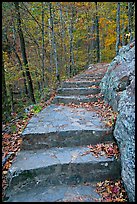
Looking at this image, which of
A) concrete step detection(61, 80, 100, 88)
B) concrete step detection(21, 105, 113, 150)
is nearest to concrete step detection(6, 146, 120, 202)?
concrete step detection(21, 105, 113, 150)

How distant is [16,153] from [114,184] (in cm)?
177

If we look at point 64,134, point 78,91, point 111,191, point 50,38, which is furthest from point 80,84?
point 50,38

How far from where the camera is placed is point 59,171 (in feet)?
10.5

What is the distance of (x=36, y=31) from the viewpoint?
12.0 m

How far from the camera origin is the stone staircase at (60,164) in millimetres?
2959

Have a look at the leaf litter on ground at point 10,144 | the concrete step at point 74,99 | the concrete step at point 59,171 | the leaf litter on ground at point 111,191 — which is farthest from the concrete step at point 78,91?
the leaf litter on ground at point 111,191

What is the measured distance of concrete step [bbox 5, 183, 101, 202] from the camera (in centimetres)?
282

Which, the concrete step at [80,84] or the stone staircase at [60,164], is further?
the concrete step at [80,84]

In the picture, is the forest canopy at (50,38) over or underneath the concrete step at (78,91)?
over

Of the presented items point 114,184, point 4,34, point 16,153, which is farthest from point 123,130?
point 4,34

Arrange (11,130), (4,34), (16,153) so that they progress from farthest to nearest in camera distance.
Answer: (4,34) → (11,130) → (16,153)

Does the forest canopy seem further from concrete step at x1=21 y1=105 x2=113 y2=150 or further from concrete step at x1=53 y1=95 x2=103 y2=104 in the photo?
concrete step at x1=21 y1=105 x2=113 y2=150

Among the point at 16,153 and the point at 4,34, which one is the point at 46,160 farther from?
the point at 4,34

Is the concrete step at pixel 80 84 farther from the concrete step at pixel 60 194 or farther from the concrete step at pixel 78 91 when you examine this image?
the concrete step at pixel 60 194
